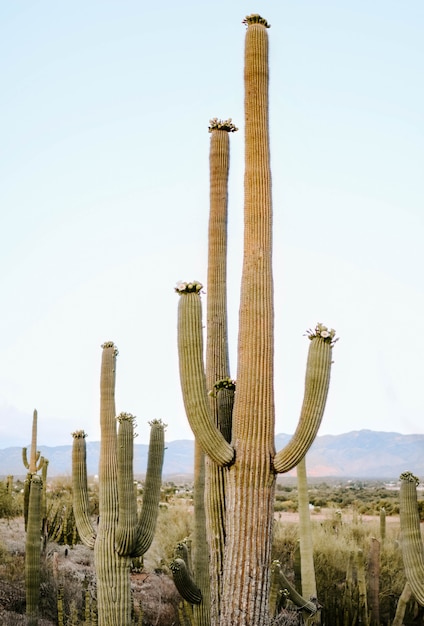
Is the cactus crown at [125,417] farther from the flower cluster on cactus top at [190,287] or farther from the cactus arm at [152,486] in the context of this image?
the flower cluster on cactus top at [190,287]

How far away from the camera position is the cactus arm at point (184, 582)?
8984mm

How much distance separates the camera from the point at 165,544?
16469 mm

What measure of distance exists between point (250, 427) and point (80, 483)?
4.38m

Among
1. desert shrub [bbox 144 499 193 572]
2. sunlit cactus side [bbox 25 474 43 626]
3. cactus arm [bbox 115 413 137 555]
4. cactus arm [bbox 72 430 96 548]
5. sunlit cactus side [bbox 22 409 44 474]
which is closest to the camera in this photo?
cactus arm [bbox 115 413 137 555]

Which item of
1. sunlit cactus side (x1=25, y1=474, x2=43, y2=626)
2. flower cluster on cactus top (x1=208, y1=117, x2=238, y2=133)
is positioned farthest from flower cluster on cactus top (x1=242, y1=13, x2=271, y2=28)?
sunlit cactus side (x1=25, y1=474, x2=43, y2=626)

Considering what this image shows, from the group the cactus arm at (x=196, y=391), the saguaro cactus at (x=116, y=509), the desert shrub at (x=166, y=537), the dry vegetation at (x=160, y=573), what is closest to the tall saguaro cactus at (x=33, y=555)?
the dry vegetation at (x=160, y=573)

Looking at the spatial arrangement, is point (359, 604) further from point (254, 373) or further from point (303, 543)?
point (254, 373)

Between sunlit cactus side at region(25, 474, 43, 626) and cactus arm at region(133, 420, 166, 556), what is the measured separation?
221 centimetres

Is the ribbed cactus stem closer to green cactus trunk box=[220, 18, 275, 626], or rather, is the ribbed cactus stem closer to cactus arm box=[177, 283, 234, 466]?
green cactus trunk box=[220, 18, 275, 626]

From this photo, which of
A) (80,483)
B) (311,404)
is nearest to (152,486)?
(80,483)

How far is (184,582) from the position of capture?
29.8 ft

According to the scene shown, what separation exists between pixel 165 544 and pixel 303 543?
A: 20.8 ft

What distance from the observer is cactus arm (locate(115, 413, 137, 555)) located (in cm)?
892

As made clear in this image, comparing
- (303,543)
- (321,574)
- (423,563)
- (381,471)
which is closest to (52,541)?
(321,574)
